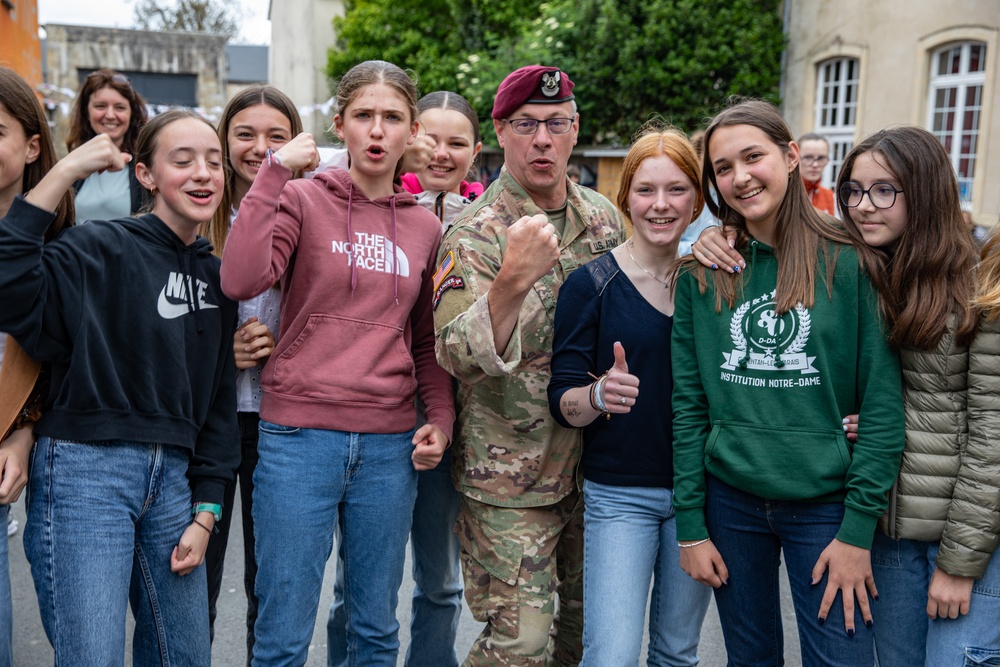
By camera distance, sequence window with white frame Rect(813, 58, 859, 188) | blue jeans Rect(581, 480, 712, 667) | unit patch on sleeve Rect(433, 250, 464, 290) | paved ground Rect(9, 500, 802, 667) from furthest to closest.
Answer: window with white frame Rect(813, 58, 859, 188), paved ground Rect(9, 500, 802, 667), unit patch on sleeve Rect(433, 250, 464, 290), blue jeans Rect(581, 480, 712, 667)

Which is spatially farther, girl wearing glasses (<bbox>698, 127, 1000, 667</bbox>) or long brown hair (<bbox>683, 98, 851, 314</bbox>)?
long brown hair (<bbox>683, 98, 851, 314</bbox>)

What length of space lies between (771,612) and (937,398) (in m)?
0.79

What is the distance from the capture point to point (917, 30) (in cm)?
1266

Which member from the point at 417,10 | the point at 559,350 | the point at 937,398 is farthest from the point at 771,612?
the point at 417,10

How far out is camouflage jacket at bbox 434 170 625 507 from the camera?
8.71ft

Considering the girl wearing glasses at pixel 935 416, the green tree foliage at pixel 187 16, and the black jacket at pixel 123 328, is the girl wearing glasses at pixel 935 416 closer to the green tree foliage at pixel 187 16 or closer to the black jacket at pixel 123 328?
the black jacket at pixel 123 328

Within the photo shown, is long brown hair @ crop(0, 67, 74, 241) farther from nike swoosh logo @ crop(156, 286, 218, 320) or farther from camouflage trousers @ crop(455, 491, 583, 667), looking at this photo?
camouflage trousers @ crop(455, 491, 583, 667)

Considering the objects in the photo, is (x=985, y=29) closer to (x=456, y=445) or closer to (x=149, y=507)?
(x=456, y=445)

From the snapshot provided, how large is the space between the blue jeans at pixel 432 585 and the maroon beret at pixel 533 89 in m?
1.35

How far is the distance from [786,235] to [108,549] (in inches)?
83.6

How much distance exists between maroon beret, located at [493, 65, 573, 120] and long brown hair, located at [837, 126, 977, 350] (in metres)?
1.00

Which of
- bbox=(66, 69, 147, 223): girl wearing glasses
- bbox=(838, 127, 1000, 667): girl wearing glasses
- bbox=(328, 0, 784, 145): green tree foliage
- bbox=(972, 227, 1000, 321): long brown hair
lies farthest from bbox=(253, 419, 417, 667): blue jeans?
bbox=(328, 0, 784, 145): green tree foliage

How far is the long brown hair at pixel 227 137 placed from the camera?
3.07 meters

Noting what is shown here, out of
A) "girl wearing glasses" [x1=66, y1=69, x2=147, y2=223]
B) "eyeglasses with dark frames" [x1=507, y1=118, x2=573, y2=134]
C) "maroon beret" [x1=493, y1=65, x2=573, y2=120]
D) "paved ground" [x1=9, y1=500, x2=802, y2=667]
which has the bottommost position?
"paved ground" [x1=9, y1=500, x2=802, y2=667]
